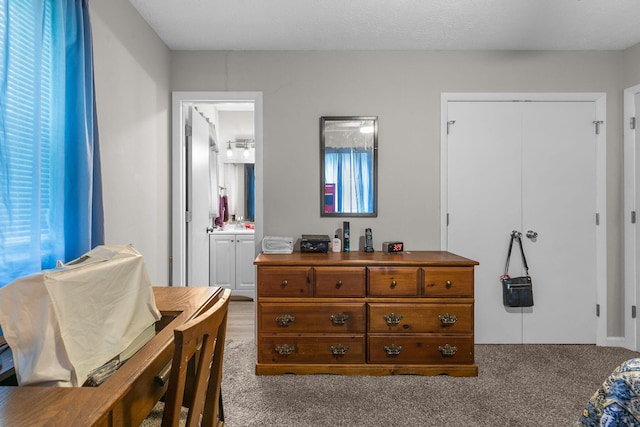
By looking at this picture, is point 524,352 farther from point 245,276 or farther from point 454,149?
point 245,276

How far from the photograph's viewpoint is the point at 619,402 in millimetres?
1143

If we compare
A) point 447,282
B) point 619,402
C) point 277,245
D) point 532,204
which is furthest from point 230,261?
point 619,402

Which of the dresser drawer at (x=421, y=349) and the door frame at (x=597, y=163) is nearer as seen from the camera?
the dresser drawer at (x=421, y=349)

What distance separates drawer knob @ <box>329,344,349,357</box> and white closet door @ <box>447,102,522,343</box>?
131 cm

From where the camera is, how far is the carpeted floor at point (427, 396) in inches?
79.6

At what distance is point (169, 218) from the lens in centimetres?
308

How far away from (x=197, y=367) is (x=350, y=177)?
232cm

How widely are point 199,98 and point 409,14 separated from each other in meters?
1.84

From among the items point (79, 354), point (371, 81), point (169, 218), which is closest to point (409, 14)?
point (371, 81)

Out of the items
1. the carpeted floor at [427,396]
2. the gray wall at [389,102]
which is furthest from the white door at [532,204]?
the carpeted floor at [427,396]

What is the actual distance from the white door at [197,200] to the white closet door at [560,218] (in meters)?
3.01

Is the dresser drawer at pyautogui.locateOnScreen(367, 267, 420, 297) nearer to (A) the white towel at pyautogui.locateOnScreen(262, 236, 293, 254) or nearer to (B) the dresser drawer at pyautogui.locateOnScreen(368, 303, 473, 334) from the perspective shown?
(B) the dresser drawer at pyautogui.locateOnScreen(368, 303, 473, 334)

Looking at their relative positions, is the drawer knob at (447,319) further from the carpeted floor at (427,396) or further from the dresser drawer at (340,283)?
the dresser drawer at (340,283)

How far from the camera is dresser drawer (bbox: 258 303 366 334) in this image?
2.53 metres
